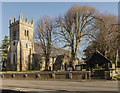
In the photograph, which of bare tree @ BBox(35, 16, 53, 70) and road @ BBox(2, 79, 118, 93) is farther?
bare tree @ BBox(35, 16, 53, 70)

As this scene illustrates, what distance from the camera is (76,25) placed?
28.4 m

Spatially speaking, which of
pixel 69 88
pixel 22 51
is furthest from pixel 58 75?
pixel 22 51

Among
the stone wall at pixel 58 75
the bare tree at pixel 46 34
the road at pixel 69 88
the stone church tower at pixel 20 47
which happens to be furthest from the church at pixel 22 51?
the road at pixel 69 88

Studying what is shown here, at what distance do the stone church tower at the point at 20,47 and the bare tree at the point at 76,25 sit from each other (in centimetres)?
2375

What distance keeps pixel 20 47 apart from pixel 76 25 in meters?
30.0

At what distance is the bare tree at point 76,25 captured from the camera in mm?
27969

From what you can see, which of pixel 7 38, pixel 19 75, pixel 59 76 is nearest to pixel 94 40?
pixel 59 76

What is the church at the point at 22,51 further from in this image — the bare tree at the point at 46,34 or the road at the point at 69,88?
the road at the point at 69,88

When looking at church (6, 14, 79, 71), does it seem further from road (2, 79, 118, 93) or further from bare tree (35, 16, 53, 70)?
road (2, 79, 118, 93)

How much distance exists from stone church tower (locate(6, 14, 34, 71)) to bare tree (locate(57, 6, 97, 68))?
2375 centimetres

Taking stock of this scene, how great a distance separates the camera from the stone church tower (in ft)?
163

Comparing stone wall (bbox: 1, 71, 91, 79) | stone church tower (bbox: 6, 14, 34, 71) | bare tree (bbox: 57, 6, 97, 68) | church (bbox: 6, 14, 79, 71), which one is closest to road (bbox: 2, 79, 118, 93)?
stone wall (bbox: 1, 71, 91, 79)

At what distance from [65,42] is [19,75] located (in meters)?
11.6

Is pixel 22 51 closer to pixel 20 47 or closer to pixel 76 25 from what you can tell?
pixel 20 47
